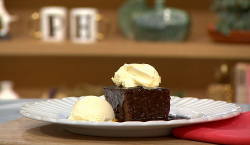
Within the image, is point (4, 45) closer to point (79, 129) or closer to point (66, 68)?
point (66, 68)

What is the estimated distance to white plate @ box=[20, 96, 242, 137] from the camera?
0.48m

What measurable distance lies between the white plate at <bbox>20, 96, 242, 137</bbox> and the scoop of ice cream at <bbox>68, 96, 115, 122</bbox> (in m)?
0.03

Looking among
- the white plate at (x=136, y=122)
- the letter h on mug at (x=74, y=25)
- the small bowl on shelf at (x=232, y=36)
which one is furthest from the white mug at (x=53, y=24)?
the white plate at (x=136, y=122)

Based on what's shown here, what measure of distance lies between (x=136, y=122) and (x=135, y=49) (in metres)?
1.22

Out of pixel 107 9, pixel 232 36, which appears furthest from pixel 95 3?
pixel 232 36

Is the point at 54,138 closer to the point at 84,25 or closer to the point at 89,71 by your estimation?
the point at 84,25

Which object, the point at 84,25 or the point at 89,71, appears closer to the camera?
the point at 84,25

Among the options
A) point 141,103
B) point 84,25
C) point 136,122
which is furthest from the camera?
→ point 84,25

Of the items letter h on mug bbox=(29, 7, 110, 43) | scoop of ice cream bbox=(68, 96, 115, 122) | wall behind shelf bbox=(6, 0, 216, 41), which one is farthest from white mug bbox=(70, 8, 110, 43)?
scoop of ice cream bbox=(68, 96, 115, 122)

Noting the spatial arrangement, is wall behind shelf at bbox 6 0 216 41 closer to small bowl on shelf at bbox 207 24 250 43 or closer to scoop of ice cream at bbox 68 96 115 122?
small bowl on shelf at bbox 207 24 250 43

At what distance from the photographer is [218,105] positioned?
635mm

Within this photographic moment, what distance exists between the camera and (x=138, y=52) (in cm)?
169

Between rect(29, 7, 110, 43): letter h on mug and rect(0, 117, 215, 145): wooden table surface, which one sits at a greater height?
rect(29, 7, 110, 43): letter h on mug

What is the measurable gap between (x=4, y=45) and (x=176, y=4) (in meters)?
0.88
